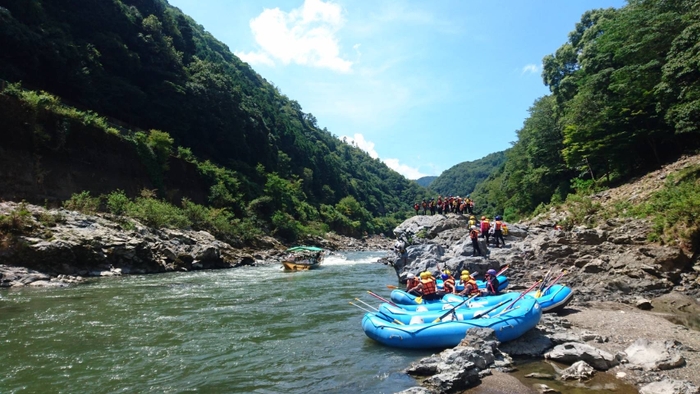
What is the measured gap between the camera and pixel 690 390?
4.88 meters

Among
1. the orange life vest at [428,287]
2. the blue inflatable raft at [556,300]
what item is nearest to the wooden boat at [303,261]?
A: the orange life vest at [428,287]

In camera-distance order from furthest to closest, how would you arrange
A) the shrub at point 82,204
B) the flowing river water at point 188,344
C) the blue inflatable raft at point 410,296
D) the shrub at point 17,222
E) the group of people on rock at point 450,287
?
the shrub at point 82,204 → the shrub at point 17,222 → the blue inflatable raft at point 410,296 → the group of people on rock at point 450,287 → the flowing river water at point 188,344

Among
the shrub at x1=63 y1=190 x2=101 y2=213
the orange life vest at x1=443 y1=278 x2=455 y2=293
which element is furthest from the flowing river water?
the shrub at x1=63 y1=190 x2=101 y2=213

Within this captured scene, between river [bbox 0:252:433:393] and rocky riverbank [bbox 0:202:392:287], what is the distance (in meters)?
2.26

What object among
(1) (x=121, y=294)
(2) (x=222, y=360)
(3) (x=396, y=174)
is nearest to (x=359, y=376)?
(2) (x=222, y=360)

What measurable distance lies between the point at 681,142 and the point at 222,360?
941 inches

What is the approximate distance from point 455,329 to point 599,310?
458cm

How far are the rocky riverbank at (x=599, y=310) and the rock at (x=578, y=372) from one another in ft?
0.05

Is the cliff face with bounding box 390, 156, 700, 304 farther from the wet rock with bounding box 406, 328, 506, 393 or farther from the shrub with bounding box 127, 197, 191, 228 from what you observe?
the shrub with bounding box 127, 197, 191, 228

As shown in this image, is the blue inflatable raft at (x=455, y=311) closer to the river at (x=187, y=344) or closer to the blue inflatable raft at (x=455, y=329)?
the blue inflatable raft at (x=455, y=329)

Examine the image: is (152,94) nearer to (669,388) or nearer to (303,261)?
(303,261)

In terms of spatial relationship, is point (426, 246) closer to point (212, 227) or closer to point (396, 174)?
point (212, 227)

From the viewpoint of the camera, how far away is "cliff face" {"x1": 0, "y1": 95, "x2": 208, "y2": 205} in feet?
Answer: 68.8

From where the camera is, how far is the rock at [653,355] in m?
5.94
